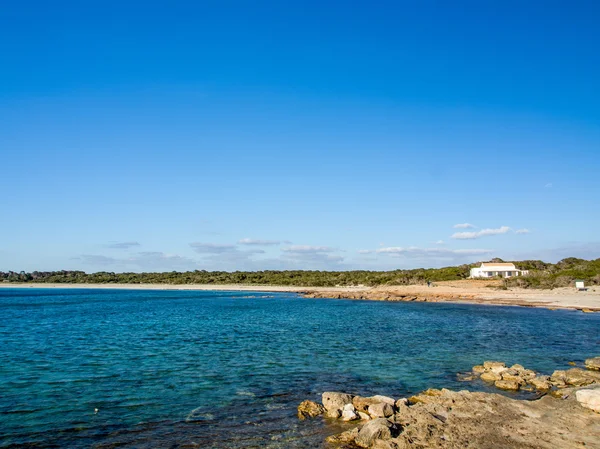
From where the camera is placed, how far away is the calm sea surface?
47.6 feet

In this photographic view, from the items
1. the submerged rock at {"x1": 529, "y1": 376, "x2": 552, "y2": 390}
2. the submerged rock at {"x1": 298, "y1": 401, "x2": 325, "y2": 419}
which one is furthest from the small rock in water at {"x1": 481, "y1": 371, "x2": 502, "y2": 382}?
the submerged rock at {"x1": 298, "y1": 401, "x2": 325, "y2": 419}

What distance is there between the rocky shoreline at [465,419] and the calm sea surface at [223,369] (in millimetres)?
1228

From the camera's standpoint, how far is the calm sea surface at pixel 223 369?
1452cm

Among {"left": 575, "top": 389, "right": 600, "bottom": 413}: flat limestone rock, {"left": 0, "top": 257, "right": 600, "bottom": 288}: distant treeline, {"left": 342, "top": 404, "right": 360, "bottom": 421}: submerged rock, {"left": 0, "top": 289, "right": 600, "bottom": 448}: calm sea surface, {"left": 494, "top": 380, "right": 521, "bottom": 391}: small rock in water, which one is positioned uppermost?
{"left": 0, "top": 257, "right": 600, "bottom": 288}: distant treeline

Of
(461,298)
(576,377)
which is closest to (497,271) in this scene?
(461,298)

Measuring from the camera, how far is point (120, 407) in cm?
1692

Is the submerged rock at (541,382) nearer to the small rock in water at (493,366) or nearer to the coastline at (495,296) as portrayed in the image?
the small rock in water at (493,366)

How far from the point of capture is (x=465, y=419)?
1406 centimetres

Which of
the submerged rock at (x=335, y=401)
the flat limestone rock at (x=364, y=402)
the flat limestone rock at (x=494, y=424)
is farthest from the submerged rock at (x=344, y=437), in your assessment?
the submerged rock at (x=335, y=401)

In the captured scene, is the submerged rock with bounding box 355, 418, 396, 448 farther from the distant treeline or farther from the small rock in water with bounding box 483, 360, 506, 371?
the distant treeline

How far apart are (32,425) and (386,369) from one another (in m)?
16.6

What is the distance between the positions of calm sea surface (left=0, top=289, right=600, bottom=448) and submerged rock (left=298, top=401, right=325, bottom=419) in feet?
1.31

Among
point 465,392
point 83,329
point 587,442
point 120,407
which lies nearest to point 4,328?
point 83,329

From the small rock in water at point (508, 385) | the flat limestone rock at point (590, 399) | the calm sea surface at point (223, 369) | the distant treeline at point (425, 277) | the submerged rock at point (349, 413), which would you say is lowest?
the calm sea surface at point (223, 369)
